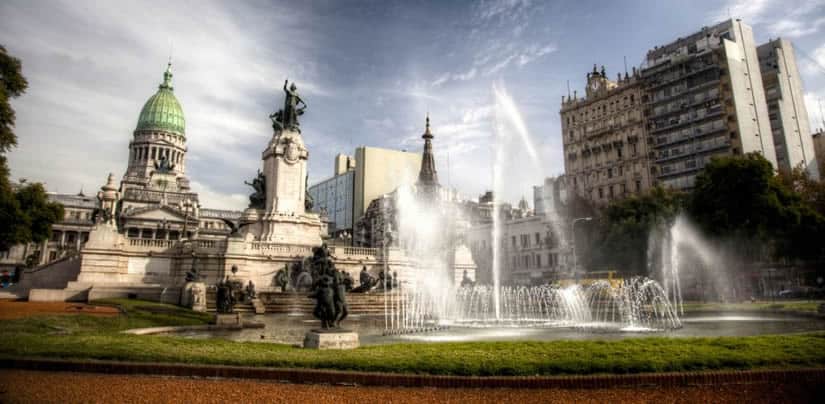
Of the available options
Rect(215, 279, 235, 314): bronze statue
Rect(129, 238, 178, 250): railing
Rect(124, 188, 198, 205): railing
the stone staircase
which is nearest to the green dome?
Rect(124, 188, 198, 205): railing

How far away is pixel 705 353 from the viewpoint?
10570 millimetres

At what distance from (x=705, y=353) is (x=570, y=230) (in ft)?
214

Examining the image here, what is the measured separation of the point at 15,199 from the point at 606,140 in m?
74.3

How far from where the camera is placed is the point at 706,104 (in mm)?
67750

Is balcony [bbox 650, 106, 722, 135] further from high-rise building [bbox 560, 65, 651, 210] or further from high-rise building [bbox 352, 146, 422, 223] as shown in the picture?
high-rise building [bbox 352, 146, 422, 223]

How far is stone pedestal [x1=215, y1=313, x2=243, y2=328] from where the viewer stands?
20891mm

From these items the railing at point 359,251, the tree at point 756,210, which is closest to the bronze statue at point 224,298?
the railing at point 359,251

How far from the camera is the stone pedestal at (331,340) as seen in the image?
13.0 m

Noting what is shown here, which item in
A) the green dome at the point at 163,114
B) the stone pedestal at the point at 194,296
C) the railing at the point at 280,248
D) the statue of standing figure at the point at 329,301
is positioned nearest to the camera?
the statue of standing figure at the point at 329,301

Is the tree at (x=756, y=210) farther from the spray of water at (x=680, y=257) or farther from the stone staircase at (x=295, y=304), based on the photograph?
the stone staircase at (x=295, y=304)

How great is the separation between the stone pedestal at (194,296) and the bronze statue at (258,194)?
15906mm

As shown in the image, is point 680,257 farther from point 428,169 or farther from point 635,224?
point 428,169

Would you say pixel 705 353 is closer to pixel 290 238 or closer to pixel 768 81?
pixel 290 238

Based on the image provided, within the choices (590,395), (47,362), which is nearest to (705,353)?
(590,395)
